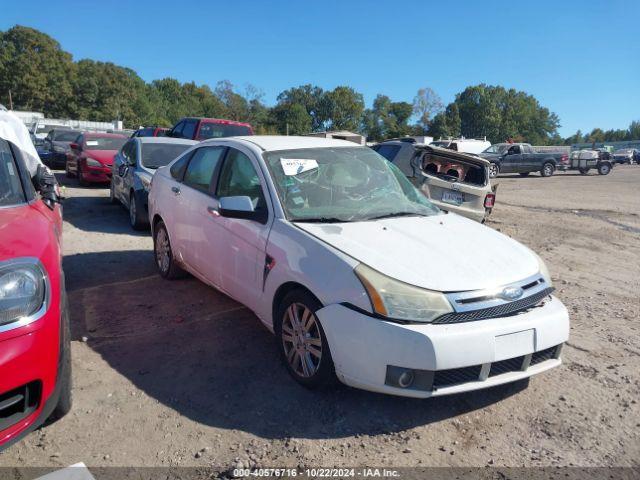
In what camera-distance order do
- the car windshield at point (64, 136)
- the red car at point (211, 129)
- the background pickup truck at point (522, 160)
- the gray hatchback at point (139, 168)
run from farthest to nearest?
the background pickup truck at point (522, 160) → the car windshield at point (64, 136) → the red car at point (211, 129) → the gray hatchback at point (139, 168)

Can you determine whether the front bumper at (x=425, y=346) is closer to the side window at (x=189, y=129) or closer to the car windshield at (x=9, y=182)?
the car windshield at (x=9, y=182)

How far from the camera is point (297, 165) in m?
3.88

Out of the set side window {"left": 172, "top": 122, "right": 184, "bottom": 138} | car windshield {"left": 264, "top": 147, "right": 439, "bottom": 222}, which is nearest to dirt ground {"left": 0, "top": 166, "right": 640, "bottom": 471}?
car windshield {"left": 264, "top": 147, "right": 439, "bottom": 222}

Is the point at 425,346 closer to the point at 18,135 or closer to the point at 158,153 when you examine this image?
the point at 18,135

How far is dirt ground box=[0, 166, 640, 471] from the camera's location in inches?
104

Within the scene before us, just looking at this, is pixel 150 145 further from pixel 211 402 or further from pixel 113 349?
pixel 211 402

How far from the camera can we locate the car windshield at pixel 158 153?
850cm

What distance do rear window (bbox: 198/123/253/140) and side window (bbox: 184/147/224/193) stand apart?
7.38 meters

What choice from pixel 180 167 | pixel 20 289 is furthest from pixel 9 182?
pixel 180 167

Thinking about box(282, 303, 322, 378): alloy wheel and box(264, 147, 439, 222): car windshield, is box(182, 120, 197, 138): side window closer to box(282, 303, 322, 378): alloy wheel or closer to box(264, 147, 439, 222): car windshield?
box(264, 147, 439, 222): car windshield

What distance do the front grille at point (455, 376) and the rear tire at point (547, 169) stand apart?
92.2 feet

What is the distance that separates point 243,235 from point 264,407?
4.34ft

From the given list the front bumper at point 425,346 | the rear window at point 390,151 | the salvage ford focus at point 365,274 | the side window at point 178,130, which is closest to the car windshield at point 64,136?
the side window at point 178,130

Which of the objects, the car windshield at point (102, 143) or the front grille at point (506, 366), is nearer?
the front grille at point (506, 366)
